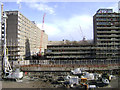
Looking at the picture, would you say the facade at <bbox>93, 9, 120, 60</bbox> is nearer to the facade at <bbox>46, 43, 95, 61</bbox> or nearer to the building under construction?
the building under construction

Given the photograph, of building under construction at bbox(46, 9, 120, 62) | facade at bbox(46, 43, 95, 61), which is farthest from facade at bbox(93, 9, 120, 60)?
facade at bbox(46, 43, 95, 61)

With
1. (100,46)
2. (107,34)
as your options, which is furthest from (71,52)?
(107,34)

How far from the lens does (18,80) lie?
2083 cm

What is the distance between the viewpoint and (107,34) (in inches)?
1518

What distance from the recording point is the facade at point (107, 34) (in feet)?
123

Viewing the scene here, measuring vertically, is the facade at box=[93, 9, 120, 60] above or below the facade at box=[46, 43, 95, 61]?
above

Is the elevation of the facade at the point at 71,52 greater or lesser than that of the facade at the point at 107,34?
lesser

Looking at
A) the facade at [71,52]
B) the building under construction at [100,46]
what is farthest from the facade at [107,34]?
the facade at [71,52]

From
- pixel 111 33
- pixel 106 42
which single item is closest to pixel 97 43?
pixel 106 42

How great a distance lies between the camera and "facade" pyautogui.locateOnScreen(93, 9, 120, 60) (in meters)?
37.4

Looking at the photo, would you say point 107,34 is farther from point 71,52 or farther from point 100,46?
point 71,52

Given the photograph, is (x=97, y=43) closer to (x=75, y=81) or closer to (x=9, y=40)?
(x=75, y=81)

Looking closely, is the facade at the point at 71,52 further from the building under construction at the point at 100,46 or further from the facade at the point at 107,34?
the facade at the point at 107,34

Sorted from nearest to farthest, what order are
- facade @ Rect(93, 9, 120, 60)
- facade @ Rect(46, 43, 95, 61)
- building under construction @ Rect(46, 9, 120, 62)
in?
1. facade @ Rect(93, 9, 120, 60)
2. building under construction @ Rect(46, 9, 120, 62)
3. facade @ Rect(46, 43, 95, 61)
